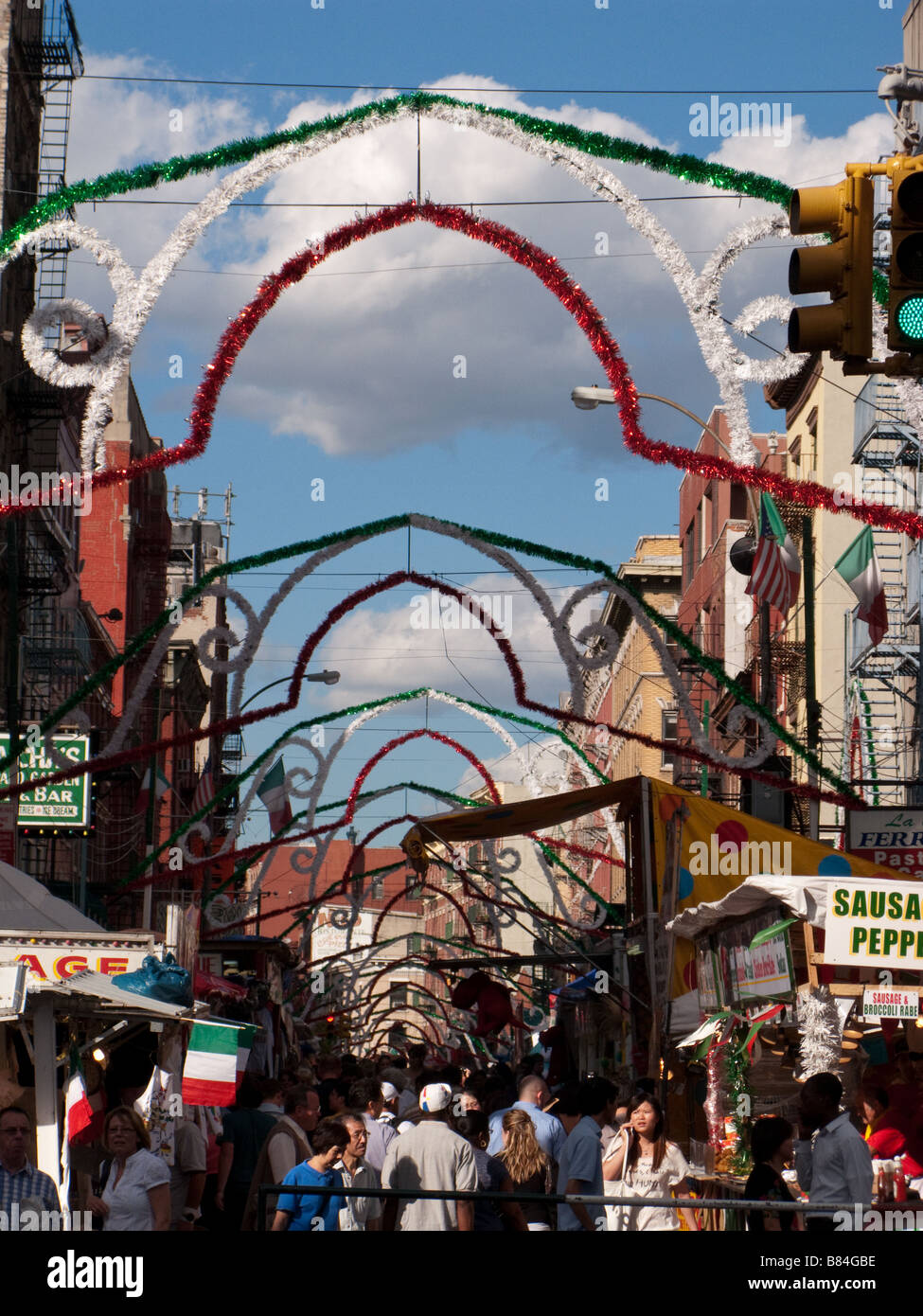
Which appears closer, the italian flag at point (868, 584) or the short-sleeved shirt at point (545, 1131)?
the short-sleeved shirt at point (545, 1131)

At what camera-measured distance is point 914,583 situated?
2923 centimetres

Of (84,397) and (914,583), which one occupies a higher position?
Result: (84,397)

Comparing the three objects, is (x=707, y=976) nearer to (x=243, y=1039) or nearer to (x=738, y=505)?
(x=243, y=1039)

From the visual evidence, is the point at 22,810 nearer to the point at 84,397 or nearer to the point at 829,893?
the point at 84,397

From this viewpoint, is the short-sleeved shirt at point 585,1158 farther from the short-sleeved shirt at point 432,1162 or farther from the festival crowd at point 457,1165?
the short-sleeved shirt at point 432,1162

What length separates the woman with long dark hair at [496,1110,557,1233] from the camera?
11656 millimetres

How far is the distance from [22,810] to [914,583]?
588 inches

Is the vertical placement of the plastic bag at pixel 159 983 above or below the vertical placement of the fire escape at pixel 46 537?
below

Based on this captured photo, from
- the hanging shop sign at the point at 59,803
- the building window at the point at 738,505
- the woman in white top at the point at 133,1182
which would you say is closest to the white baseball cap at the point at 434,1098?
the woman in white top at the point at 133,1182

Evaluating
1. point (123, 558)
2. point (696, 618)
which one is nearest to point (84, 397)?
point (123, 558)

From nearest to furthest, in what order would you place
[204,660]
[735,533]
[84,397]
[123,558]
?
[204,660] → [84,397] → [735,533] → [123,558]

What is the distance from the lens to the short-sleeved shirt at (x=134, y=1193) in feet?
33.7

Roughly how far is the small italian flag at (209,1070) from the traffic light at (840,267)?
24.0 feet
